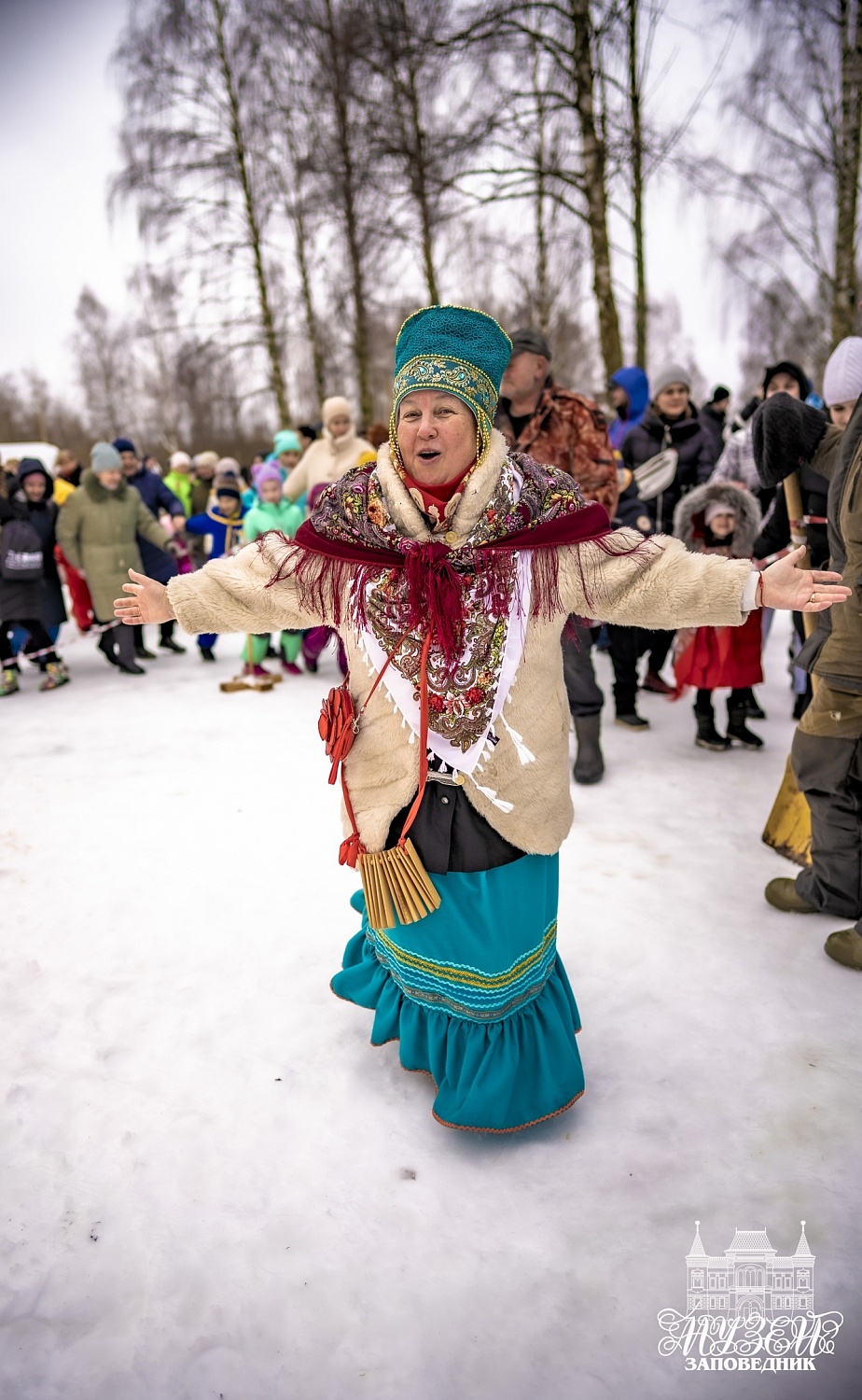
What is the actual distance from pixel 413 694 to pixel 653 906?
1590mm

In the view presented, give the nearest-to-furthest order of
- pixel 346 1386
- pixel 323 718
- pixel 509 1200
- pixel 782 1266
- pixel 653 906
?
pixel 346 1386 < pixel 782 1266 < pixel 509 1200 < pixel 323 718 < pixel 653 906

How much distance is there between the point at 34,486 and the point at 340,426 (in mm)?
2545

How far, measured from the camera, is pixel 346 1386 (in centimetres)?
144

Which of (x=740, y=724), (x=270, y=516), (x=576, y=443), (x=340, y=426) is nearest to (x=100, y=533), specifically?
(x=270, y=516)

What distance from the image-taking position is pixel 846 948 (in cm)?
254

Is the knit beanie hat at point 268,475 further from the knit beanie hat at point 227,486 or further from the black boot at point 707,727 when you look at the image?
the black boot at point 707,727

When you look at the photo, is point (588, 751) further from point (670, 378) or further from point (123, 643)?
point (123, 643)

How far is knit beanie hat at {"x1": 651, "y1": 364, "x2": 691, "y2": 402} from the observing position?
210 inches

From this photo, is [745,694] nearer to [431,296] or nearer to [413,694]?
[413,694]

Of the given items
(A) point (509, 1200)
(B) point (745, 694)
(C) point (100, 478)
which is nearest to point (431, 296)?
(C) point (100, 478)

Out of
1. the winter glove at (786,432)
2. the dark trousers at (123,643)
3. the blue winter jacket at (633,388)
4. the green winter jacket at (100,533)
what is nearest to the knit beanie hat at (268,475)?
the green winter jacket at (100,533)

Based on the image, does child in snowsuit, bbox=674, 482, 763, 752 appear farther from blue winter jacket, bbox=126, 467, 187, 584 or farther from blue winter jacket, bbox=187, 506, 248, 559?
blue winter jacket, bbox=126, 467, 187, 584

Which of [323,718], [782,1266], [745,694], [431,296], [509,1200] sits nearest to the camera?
[782,1266]

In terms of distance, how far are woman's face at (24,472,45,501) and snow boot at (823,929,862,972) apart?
6.44 m
